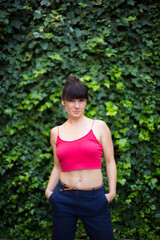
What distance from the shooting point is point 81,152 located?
1687 mm

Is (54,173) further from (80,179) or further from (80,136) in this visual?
(80,136)

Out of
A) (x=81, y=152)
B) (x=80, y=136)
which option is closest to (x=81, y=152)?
(x=81, y=152)

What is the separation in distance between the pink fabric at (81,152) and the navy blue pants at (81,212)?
19 centimetres

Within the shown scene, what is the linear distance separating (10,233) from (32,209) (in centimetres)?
43

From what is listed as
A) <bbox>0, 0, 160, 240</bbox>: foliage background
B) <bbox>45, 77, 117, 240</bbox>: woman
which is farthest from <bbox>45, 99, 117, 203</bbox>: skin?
<bbox>0, 0, 160, 240</bbox>: foliage background

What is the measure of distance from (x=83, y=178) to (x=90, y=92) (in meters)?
1.53

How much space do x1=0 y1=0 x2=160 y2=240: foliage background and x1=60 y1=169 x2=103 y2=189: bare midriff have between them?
4.07 feet

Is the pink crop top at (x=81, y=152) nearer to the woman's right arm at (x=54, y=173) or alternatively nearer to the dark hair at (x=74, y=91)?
the woman's right arm at (x=54, y=173)

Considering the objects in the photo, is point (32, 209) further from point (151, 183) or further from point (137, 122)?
point (137, 122)

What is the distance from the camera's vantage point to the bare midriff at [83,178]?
5.60 feet

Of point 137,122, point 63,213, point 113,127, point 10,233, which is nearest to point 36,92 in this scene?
point 113,127

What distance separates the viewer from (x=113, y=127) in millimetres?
2986

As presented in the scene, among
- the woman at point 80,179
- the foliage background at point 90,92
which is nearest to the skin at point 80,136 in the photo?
the woman at point 80,179

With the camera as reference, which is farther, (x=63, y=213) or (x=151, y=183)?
(x=151, y=183)
